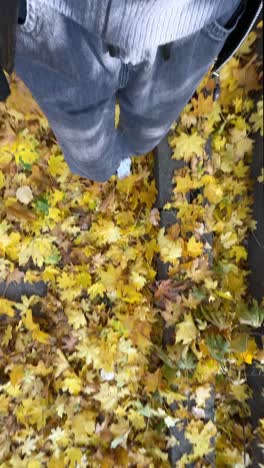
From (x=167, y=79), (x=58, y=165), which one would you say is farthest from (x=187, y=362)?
(x=167, y=79)

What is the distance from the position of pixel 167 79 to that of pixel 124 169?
106cm

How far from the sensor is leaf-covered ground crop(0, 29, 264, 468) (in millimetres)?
2078

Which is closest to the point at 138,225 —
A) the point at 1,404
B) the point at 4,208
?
the point at 4,208

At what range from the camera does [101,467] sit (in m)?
2.09

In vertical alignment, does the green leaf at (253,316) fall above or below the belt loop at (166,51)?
below

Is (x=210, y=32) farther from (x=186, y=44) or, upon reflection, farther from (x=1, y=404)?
(x=1, y=404)

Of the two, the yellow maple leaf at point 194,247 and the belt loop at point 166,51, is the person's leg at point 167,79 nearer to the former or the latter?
the belt loop at point 166,51

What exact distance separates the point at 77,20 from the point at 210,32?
325 millimetres

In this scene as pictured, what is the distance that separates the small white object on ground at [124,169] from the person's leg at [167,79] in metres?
0.67

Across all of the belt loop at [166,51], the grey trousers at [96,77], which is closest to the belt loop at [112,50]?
the grey trousers at [96,77]

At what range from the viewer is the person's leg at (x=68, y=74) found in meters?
0.75

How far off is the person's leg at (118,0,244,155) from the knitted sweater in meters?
0.10

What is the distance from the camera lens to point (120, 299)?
6.98ft

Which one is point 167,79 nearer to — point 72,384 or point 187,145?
point 187,145
